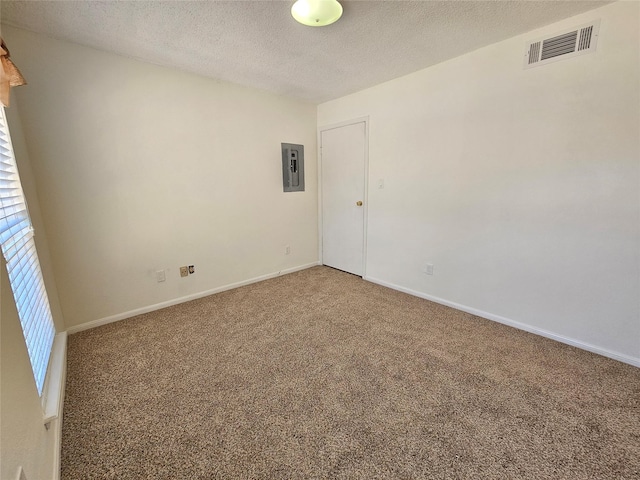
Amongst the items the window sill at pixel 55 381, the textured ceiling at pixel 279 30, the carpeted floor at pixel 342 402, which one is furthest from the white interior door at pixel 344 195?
the window sill at pixel 55 381

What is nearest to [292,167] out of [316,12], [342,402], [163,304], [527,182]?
[316,12]

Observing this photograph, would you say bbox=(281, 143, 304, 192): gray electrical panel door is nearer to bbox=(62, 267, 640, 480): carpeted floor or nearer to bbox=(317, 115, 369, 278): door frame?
bbox=(317, 115, 369, 278): door frame

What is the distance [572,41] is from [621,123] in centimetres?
66

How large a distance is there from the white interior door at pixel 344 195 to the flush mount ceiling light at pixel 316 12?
1628 millimetres

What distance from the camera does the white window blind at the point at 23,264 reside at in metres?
1.28

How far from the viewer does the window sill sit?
128 cm

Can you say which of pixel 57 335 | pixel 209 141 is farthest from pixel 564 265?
pixel 57 335

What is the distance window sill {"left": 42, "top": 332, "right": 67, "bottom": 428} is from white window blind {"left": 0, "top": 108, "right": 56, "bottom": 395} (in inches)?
2.3

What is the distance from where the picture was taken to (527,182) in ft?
7.20

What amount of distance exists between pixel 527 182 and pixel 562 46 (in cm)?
95

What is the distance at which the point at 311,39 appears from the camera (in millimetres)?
2092

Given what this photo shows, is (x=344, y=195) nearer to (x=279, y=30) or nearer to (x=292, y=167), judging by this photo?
(x=292, y=167)

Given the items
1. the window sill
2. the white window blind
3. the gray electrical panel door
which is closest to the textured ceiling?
the white window blind

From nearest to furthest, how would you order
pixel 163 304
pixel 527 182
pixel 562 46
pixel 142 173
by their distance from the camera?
pixel 562 46
pixel 527 182
pixel 142 173
pixel 163 304
